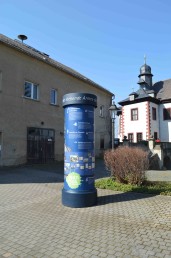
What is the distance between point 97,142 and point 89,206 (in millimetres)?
20515

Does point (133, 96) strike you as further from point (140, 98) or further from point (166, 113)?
point (166, 113)

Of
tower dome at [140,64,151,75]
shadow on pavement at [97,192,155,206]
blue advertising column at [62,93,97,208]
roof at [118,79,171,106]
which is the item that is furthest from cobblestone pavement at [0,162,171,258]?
tower dome at [140,64,151,75]

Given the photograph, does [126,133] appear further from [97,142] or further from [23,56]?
[23,56]

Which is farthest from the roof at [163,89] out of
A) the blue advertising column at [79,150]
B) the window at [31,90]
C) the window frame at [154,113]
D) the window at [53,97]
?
the blue advertising column at [79,150]

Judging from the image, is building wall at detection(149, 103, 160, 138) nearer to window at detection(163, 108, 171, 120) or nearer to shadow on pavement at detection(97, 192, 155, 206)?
window at detection(163, 108, 171, 120)

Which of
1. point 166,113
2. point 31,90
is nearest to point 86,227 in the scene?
point 31,90

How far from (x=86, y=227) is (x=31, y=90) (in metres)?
15.6

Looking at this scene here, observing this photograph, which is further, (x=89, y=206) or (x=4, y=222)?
(x=89, y=206)

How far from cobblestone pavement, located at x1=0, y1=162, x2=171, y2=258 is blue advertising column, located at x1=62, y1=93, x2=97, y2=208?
55 cm

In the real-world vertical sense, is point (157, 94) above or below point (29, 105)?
above

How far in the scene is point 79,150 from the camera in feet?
25.7

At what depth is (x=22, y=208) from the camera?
295 inches

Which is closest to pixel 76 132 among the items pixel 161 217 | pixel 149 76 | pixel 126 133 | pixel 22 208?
pixel 22 208

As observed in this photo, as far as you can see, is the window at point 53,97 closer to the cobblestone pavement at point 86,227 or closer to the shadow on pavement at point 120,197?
the cobblestone pavement at point 86,227
